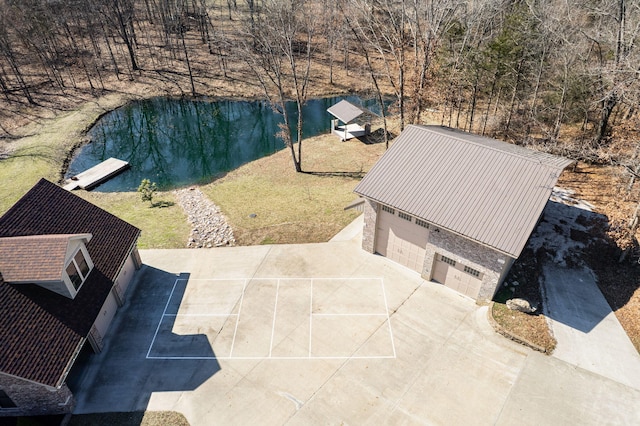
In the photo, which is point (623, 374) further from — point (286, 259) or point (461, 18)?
point (461, 18)

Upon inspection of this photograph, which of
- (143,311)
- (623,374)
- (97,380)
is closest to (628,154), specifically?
(623,374)

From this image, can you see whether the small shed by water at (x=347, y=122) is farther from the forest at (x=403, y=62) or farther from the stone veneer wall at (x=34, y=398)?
the stone veneer wall at (x=34, y=398)

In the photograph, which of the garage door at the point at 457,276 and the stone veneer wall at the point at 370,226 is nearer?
the garage door at the point at 457,276

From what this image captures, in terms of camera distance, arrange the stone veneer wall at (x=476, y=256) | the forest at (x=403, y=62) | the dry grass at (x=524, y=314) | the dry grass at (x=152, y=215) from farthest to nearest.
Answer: the forest at (x=403, y=62) < the dry grass at (x=152, y=215) < the stone veneer wall at (x=476, y=256) < the dry grass at (x=524, y=314)

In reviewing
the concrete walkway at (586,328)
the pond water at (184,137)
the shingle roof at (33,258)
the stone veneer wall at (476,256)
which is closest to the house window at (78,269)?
the shingle roof at (33,258)

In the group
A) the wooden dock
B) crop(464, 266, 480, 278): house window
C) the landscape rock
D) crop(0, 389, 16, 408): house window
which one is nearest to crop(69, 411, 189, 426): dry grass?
crop(0, 389, 16, 408): house window

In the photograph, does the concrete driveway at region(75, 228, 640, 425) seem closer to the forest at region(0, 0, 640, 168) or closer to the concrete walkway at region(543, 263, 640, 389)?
the concrete walkway at region(543, 263, 640, 389)
